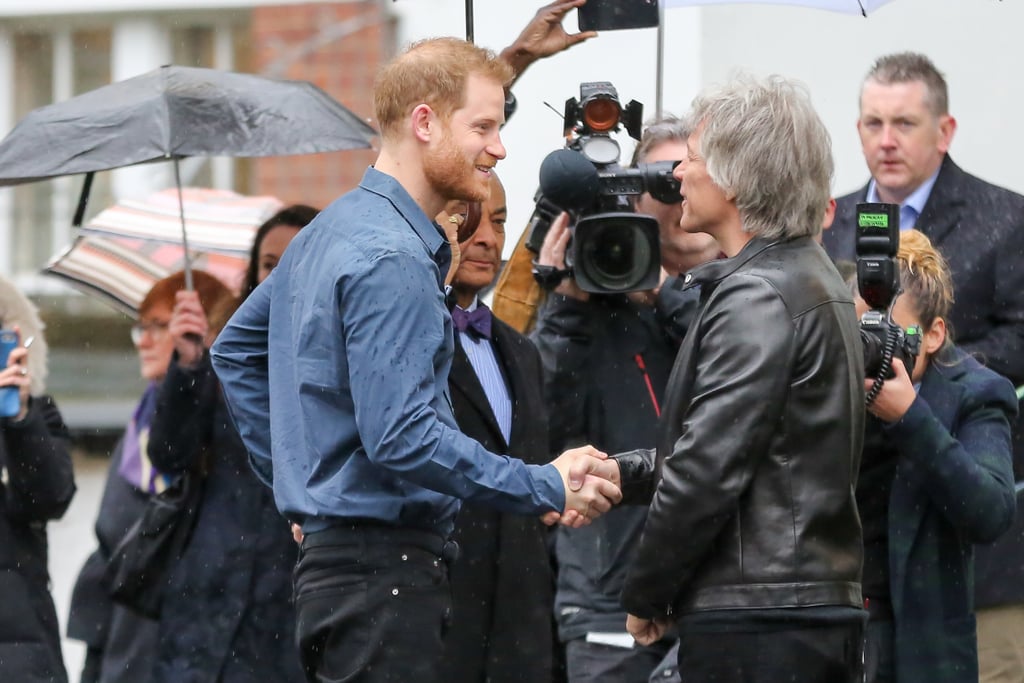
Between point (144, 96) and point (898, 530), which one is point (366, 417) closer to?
point (898, 530)

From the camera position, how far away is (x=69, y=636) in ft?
19.7

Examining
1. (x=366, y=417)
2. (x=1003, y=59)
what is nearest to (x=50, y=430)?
(x=366, y=417)

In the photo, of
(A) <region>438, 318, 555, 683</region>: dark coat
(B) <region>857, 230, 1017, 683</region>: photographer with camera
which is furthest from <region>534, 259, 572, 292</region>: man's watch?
(B) <region>857, 230, 1017, 683</region>: photographer with camera

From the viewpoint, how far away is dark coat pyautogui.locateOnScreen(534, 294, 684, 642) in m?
4.64

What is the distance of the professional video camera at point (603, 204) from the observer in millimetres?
4527

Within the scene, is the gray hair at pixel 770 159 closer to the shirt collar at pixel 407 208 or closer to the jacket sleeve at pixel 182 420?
the shirt collar at pixel 407 208

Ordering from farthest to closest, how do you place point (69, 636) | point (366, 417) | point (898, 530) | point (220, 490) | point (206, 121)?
point (69, 636), point (206, 121), point (220, 490), point (898, 530), point (366, 417)

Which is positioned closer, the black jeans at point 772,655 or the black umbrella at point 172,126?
the black jeans at point 772,655

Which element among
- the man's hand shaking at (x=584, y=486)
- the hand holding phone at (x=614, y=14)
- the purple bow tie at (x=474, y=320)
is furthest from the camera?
the hand holding phone at (x=614, y=14)

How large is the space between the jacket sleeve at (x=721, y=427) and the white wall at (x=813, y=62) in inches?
130

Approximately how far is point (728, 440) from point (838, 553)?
0.31 meters

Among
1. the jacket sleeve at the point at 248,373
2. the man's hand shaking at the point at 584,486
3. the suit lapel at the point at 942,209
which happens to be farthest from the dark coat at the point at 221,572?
the suit lapel at the point at 942,209

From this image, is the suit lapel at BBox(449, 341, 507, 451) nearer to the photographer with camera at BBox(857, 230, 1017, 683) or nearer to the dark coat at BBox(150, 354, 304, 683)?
the photographer with camera at BBox(857, 230, 1017, 683)

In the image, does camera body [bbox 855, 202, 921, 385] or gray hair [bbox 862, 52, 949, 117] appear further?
gray hair [bbox 862, 52, 949, 117]
